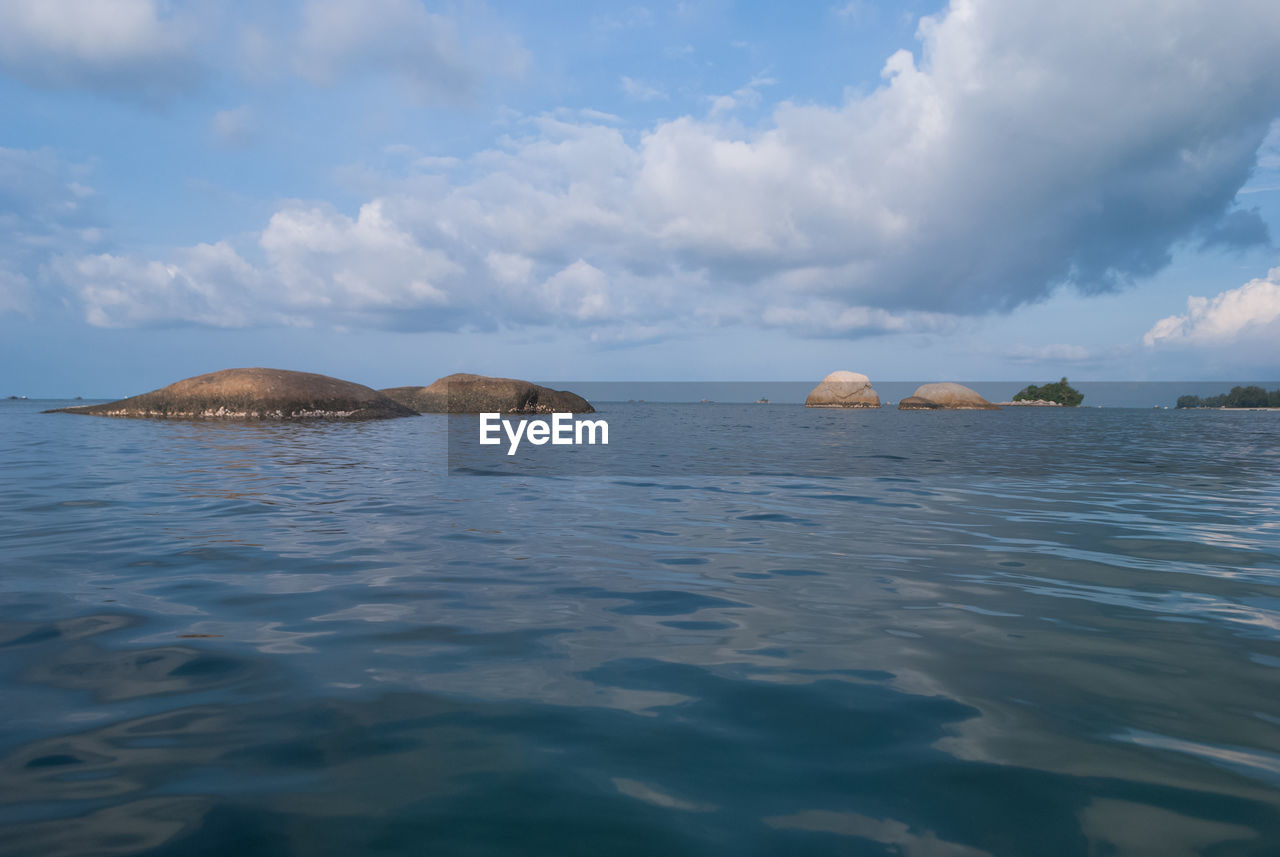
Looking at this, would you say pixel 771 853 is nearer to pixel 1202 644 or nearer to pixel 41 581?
pixel 1202 644

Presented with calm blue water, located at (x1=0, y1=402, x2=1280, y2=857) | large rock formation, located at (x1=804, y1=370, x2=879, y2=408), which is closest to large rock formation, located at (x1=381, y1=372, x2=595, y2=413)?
calm blue water, located at (x1=0, y1=402, x2=1280, y2=857)

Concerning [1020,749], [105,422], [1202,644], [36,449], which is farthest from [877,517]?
[105,422]

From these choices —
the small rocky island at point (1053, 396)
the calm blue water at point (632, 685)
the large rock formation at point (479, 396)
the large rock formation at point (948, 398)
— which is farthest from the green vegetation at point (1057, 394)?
the calm blue water at point (632, 685)

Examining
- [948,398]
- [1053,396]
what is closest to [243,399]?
[948,398]

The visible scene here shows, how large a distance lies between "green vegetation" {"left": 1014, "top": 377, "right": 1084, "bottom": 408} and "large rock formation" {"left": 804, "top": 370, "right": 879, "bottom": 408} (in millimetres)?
43788

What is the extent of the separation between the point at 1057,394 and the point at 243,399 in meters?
91.8

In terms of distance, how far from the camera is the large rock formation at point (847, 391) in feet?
177

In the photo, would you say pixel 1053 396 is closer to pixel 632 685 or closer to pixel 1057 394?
pixel 1057 394

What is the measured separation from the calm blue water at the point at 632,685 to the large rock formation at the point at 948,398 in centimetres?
5193

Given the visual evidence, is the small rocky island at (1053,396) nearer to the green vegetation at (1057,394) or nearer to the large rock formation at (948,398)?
the green vegetation at (1057,394)

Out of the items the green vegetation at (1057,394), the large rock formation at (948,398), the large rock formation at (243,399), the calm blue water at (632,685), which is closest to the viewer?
the calm blue water at (632,685)

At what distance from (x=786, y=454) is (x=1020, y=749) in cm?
1140

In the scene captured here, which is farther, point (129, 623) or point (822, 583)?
point (822, 583)

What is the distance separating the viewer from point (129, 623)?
9.86 feet
